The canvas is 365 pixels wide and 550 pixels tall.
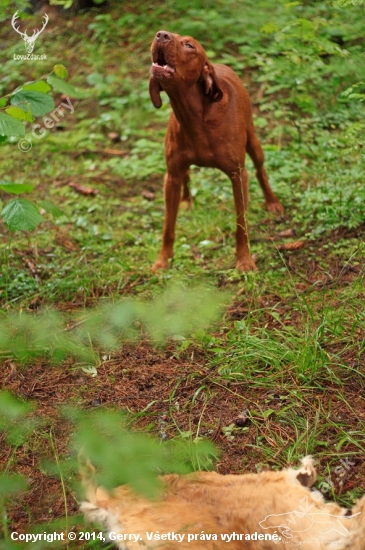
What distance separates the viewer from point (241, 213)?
438cm

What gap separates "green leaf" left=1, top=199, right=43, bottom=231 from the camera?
319 cm

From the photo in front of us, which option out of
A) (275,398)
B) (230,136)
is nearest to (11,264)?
(230,136)

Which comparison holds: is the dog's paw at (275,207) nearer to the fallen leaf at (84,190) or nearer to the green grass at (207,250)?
the green grass at (207,250)

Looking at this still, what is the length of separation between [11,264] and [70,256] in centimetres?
45

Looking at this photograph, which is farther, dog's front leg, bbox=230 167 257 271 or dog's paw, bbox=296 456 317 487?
dog's front leg, bbox=230 167 257 271

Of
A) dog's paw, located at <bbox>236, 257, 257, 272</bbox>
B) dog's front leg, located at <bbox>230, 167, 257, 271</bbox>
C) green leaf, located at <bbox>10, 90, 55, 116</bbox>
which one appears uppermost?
green leaf, located at <bbox>10, 90, 55, 116</bbox>

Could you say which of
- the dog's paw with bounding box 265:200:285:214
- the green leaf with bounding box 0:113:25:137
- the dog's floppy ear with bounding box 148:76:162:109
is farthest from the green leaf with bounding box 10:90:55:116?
the dog's paw with bounding box 265:200:285:214

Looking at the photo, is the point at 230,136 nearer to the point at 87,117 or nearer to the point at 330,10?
the point at 87,117

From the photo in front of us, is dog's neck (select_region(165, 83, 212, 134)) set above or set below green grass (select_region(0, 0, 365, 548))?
above

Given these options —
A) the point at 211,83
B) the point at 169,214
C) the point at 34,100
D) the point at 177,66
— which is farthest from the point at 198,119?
the point at 34,100

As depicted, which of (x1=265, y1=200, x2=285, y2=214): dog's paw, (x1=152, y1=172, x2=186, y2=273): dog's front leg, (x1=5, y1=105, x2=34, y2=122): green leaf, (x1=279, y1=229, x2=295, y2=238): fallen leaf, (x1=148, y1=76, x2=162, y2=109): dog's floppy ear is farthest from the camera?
(x1=265, y1=200, x2=285, y2=214): dog's paw

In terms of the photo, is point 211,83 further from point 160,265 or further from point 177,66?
point 160,265

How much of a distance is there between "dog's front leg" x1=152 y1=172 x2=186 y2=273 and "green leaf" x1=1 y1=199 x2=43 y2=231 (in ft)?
4.50

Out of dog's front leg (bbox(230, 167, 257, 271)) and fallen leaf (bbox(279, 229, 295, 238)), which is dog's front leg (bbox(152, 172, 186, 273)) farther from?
fallen leaf (bbox(279, 229, 295, 238))
